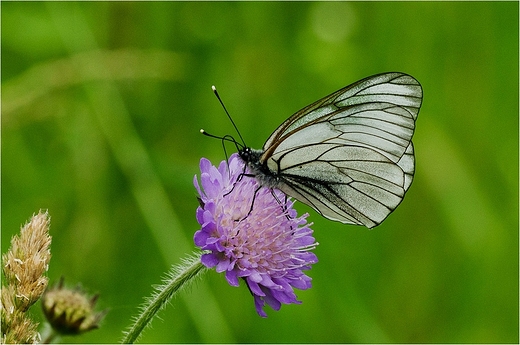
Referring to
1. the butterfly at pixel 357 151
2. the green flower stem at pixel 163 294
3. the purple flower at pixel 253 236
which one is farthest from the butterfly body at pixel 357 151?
the green flower stem at pixel 163 294

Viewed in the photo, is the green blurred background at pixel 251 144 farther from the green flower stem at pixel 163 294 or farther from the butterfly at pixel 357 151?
the green flower stem at pixel 163 294

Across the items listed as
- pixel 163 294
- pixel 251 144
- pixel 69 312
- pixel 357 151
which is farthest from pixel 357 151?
pixel 251 144

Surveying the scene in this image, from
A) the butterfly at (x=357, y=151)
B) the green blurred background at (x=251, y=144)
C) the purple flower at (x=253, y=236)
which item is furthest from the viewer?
the green blurred background at (x=251, y=144)

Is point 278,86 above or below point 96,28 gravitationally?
below

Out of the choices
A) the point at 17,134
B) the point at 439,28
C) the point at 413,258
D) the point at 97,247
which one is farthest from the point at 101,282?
the point at 439,28

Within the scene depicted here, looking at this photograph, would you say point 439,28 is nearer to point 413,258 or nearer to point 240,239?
point 413,258

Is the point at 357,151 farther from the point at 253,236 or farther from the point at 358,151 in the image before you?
the point at 253,236
